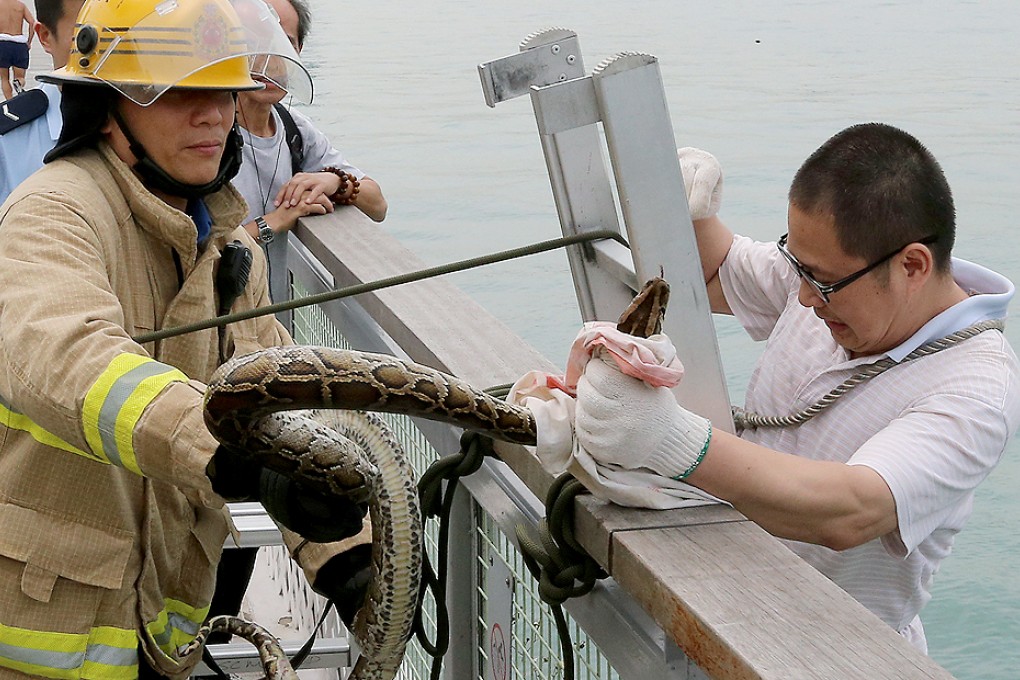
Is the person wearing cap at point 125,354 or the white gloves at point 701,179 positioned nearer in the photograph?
the person wearing cap at point 125,354

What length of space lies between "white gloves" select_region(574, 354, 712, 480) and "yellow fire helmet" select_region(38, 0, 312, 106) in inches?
42.5

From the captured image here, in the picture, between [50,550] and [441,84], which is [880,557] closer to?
[50,550]

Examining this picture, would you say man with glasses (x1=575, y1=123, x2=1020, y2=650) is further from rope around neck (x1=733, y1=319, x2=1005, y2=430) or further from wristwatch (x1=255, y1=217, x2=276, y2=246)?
wristwatch (x1=255, y1=217, x2=276, y2=246)

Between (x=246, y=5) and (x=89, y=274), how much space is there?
100 centimetres

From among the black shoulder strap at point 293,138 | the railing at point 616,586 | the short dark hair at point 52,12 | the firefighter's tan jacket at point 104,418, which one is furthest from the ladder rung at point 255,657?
the short dark hair at point 52,12

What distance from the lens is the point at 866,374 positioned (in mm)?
2391

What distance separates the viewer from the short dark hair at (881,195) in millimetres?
2361

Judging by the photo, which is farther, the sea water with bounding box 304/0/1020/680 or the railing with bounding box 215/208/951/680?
Result: the sea water with bounding box 304/0/1020/680

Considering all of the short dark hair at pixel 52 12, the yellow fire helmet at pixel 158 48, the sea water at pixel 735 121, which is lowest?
the sea water at pixel 735 121

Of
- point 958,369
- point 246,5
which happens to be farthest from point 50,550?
point 958,369

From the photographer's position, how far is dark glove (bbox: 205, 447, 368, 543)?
5.88 ft

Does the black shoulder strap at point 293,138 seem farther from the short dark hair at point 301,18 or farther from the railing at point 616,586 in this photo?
the railing at point 616,586

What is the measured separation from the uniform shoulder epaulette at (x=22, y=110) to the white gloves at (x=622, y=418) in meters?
2.26

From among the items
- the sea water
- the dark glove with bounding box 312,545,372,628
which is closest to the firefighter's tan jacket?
the dark glove with bounding box 312,545,372,628
